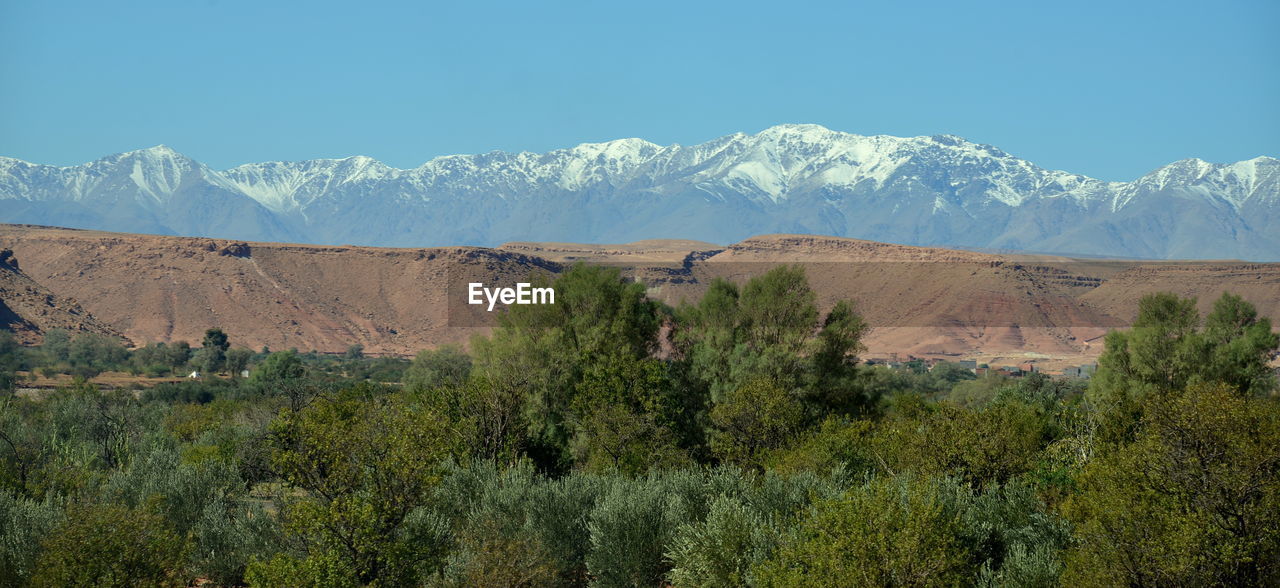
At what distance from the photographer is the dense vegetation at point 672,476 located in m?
30.3

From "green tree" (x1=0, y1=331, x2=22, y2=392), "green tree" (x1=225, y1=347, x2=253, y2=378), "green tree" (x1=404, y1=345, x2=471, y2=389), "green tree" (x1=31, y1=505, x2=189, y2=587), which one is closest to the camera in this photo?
Result: "green tree" (x1=31, y1=505, x2=189, y2=587)

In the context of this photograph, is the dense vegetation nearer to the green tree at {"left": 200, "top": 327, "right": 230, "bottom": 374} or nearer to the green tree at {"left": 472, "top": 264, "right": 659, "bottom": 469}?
the green tree at {"left": 472, "top": 264, "right": 659, "bottom": 469}

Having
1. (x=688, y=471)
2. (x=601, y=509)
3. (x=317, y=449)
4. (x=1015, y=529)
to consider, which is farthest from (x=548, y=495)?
(x=1015, y=529)

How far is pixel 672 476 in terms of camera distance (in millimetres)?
42656

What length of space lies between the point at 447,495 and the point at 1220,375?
51010mm

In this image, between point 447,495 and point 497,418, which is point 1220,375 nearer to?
point 497,418

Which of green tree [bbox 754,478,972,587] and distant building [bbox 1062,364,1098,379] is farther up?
green tree [bbox 754,478,972,587]

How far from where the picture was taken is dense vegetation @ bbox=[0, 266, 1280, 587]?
30281mm

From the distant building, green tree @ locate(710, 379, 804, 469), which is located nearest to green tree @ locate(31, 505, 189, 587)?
green tree @ locate(710, 379, 804, 469)

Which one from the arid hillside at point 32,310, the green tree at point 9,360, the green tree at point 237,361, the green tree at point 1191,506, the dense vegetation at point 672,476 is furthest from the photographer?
the arid hillside at point 32,310

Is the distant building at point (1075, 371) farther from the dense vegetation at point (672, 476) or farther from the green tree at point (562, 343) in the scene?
the green tree at point (562, 343)

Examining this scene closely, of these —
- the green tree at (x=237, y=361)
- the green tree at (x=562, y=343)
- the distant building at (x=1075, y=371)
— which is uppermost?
the green tree at (x=562, y=343)

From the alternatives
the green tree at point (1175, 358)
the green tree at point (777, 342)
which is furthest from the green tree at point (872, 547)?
the green tree at point (1175, 358)

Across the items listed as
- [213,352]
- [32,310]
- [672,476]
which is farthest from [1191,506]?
[32,310]
